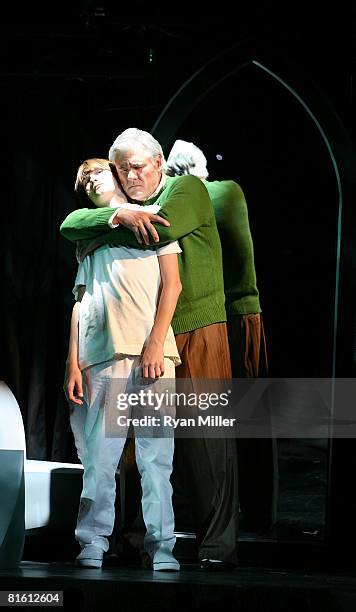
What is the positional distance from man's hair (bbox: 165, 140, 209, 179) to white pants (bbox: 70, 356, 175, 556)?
2.59 feet

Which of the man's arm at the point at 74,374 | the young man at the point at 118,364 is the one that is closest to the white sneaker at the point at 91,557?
the young man at the point at 118,364

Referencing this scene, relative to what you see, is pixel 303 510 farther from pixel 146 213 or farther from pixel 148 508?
pixel 146 213

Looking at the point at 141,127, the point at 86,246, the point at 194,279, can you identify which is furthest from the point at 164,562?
the point at 141,127

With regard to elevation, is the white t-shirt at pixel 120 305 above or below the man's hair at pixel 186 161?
below

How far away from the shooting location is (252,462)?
13.5 feet

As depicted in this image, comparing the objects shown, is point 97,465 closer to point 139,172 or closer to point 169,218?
point 169,218

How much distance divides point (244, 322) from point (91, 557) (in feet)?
3.50

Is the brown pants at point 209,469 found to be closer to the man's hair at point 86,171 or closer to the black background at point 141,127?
the black background at point 141,127

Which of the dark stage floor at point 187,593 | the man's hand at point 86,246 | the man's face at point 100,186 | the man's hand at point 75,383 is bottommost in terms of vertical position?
the dark stage floor at point 187,593

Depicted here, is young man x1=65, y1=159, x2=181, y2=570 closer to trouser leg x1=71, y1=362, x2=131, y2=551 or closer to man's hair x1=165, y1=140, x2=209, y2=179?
trouser leg x1=71, y1=362, x2=131, y2=551

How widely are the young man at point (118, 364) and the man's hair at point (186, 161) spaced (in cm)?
32

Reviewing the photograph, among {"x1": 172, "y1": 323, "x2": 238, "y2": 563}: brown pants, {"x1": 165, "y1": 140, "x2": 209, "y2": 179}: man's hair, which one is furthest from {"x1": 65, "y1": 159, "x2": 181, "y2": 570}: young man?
{"x1": 165, "y1": 140, "x2": 209, "y2": 179}: man's hair

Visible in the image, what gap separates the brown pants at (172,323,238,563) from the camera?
3695mm

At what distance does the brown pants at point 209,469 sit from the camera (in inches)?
145
